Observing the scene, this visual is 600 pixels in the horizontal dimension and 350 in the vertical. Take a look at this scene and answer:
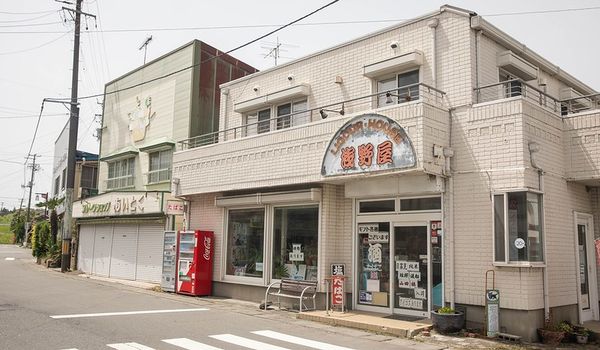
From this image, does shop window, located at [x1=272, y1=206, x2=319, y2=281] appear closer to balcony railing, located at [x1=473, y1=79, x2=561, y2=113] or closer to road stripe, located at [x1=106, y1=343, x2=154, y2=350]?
balcony railing, located at [x1=473, y1=79, x2=561, y2=113]

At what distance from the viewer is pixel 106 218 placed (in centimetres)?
2514

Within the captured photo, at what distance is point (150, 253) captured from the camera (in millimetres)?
22000

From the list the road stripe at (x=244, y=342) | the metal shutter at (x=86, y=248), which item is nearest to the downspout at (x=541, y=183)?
the road stripe at (x=244, y=342)

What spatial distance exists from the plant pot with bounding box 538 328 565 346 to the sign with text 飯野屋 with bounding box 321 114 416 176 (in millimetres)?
4246

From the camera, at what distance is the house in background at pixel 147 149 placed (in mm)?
21469

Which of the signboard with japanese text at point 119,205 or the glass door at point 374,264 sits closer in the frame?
the glass door at point 374,264

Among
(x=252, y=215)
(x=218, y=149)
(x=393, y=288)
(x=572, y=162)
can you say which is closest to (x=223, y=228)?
(x=252, y=215)

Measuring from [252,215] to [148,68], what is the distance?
11.9 metres

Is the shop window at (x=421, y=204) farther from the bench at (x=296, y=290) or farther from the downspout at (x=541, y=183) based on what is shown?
the bench at (x=296, y=290)

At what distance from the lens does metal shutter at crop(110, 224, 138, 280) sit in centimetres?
2303

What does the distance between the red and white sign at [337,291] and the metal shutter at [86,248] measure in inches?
695

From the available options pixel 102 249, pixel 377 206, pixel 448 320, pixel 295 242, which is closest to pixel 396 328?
pixel 448 320

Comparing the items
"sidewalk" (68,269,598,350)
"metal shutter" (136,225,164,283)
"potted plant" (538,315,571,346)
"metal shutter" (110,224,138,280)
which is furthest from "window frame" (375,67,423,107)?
"metal shutter" (110,224,138,280)

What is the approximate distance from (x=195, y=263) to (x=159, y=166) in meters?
7.02
